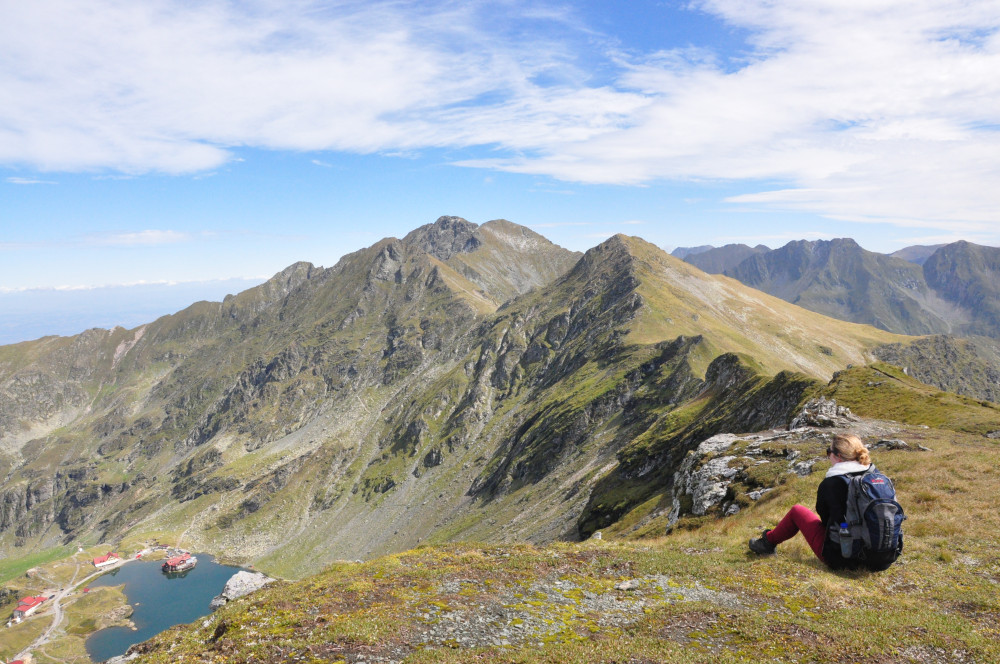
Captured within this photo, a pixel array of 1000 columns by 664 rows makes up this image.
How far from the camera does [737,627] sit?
13852 millimetres

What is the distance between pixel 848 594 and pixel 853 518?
2281 millimetres

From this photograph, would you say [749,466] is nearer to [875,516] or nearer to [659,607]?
[875,516]

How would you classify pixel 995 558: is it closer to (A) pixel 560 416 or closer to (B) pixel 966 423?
(B) pixel 966 423

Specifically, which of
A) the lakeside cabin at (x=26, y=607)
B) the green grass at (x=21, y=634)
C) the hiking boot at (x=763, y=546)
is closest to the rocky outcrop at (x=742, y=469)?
the hiking boot at (x=763, y=546)

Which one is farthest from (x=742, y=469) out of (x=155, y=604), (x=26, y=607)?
(x=26, y=607)

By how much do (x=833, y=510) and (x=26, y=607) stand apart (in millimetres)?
247293

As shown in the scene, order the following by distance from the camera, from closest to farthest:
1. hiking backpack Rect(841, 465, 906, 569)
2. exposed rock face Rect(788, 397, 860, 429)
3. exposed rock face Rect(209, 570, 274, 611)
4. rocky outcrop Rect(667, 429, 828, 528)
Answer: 1. hiking backpack Rect(841, 465, 906, 569)
2. exposed rock face Rect(209, 570, 274, 611)
3. rocky outcrop Rect(667, 429, 828, 528)
4. exposed rock face Rect(788, 397, 860, 429)

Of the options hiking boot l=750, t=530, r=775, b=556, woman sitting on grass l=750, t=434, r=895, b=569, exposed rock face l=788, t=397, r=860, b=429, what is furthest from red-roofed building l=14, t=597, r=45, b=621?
woman sitting on grass l=750, t=434, r=895, b=569

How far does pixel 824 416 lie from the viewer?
139ft

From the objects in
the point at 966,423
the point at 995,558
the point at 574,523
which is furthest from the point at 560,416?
the point at 995,558

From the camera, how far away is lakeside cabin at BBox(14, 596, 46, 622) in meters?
165

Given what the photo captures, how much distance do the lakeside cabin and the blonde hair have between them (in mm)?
240824

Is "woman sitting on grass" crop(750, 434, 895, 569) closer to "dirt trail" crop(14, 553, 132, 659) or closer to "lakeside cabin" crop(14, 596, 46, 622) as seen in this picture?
"dirt trail" crop(14, 553, 132, 659)

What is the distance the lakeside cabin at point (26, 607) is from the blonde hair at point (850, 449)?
241 meters
